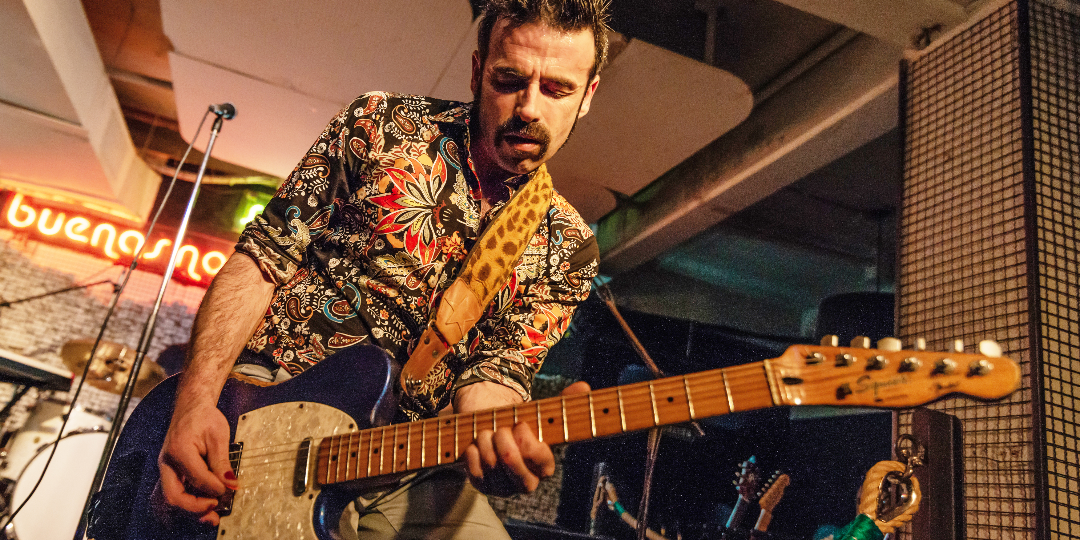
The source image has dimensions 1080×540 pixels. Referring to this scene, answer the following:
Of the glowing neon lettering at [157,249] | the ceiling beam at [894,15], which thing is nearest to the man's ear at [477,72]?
the ceiling beam at [894,15]

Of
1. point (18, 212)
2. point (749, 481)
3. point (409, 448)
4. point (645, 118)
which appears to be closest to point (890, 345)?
point (409, 448)

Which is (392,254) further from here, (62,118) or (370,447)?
(62,118)

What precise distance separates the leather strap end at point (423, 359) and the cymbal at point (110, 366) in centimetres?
444

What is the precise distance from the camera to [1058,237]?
1.98m

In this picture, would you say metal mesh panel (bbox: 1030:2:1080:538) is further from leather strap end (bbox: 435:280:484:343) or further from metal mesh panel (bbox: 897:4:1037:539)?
leather strap end (bbox: 435:280:484:343)

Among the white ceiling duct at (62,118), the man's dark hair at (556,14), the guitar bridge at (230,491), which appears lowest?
the guitar bridge at (230,491)

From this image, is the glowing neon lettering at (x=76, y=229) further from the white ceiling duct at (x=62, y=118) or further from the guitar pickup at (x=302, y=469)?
the guitar pickup at (x=302, y=469)

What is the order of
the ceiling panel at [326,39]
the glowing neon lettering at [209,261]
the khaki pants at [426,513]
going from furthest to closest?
the glowing neon lettering at [209,261] → the ceiling panel at [326,39] → the khaki pants at [426,513]

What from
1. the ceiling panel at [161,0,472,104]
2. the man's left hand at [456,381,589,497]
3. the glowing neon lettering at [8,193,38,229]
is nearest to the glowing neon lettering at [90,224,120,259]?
the glowing neon lettering at [8,193,38,229]

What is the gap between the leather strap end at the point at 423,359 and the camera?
5.48ft

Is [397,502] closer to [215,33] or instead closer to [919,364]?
[919,364]

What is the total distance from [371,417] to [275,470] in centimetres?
24

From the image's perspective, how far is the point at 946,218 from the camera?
7.47ft

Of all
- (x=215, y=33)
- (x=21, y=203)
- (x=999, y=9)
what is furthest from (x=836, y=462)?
(x=21, y=203)
